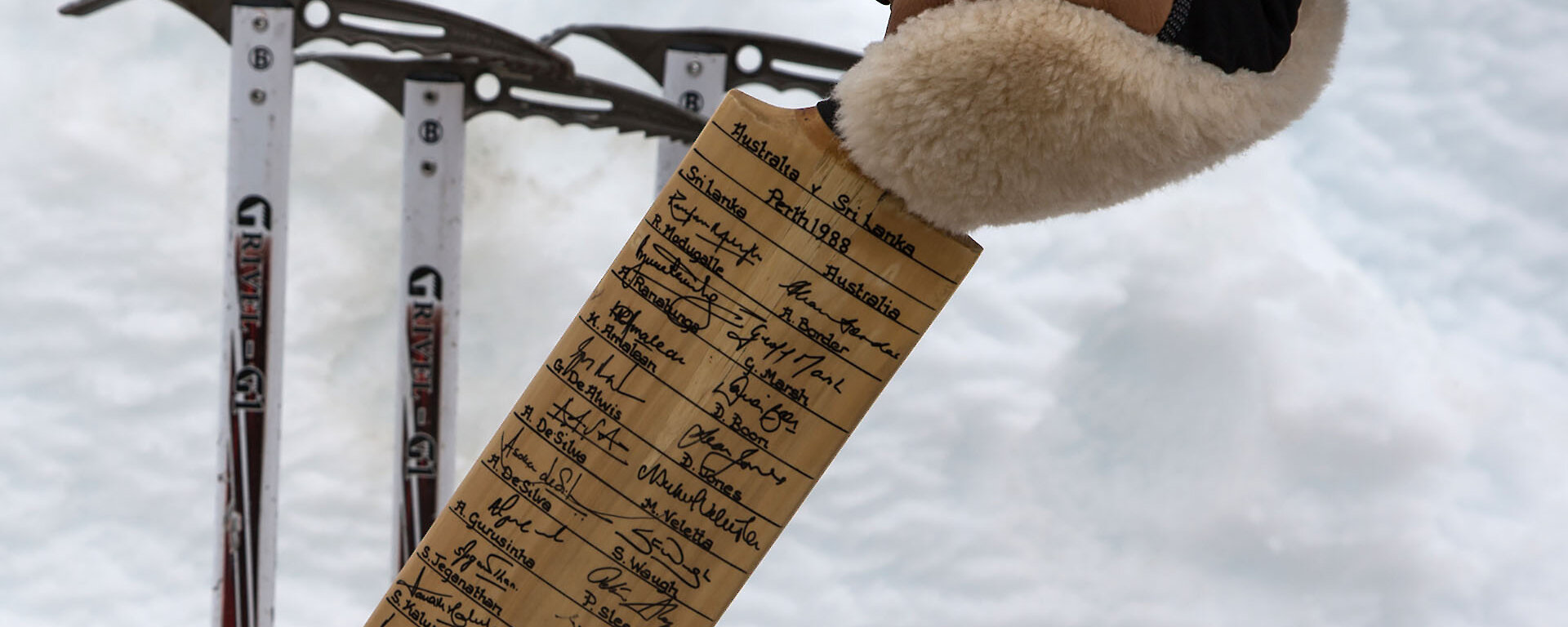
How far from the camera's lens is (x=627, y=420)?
855mm

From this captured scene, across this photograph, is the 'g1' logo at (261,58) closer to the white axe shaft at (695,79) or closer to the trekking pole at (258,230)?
the trekking pole at (258,230)

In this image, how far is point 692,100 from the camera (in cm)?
280

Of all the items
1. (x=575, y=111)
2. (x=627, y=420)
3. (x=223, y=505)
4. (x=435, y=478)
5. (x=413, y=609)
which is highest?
(x=575, y=111)

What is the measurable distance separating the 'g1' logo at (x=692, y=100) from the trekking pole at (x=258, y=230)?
0.47m

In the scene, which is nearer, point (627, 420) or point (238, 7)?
point (627, 420)

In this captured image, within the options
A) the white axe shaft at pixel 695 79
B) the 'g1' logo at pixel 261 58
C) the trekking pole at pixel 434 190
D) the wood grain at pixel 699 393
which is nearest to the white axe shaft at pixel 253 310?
the 'g1' logo at pixel 261 58

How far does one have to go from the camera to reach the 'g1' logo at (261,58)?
225 cm

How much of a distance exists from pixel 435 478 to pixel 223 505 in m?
0.35

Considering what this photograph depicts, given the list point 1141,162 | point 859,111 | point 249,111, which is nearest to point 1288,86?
point 1141,162

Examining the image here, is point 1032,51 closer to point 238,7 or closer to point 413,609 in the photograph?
point 413,609

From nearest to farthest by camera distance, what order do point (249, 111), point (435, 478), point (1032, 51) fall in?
point (1032, 51) < point (249, 111) < point (435, 478)

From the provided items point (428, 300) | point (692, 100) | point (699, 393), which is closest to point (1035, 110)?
point (699, 393)

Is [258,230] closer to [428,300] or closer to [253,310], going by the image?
[253,310]

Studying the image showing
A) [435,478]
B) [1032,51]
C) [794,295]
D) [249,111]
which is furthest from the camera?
[435,478]
